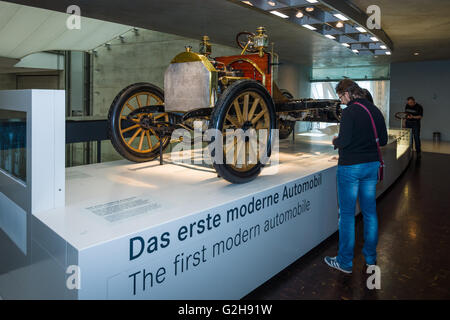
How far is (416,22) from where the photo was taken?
606 cm

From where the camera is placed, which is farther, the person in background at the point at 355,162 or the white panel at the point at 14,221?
the person in background at the point at 355,162

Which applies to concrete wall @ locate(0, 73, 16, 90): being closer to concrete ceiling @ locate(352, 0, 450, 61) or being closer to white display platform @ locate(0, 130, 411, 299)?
concrete ceiling @ locate(352, 0, 450, 61)

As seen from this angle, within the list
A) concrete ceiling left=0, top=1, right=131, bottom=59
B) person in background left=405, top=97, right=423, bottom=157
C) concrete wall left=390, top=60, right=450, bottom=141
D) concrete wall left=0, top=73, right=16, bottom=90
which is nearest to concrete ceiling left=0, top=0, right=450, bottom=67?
person in background left=405, top=97, right=423, bottom=157

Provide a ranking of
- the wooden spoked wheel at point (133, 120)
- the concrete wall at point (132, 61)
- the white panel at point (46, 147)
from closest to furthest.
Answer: the white panel at point (46, 147) → the wooden spoked wheel at point (133, 120) → the concrete wall at point (132, 61)

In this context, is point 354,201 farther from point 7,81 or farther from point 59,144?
point 7,81

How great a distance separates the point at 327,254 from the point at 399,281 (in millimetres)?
620

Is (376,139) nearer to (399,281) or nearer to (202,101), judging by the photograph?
(399,281)

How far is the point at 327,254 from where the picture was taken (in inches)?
124

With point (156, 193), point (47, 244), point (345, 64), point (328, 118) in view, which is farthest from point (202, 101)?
point (345, 64)

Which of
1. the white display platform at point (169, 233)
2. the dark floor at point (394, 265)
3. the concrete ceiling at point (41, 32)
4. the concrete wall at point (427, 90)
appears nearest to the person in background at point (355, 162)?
the dark floor at point (394, 265)

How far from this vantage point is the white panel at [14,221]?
6.59ft

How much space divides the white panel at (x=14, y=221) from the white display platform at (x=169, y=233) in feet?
0.52

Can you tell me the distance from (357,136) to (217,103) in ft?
3.21

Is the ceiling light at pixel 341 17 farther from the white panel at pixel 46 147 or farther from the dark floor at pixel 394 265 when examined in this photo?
the white panel at pixel 46 147
